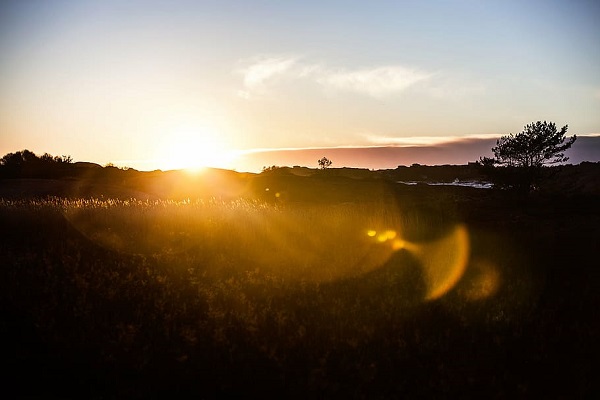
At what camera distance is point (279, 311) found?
697cm

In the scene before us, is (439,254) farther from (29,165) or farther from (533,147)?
(29,165)

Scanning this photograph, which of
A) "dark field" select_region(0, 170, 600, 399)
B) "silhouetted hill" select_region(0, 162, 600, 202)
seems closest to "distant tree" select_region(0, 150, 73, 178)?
"silhouetted hill" select_region(0, 162, 600, 202)

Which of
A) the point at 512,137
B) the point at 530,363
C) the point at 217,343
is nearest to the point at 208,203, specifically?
the point at 217,343

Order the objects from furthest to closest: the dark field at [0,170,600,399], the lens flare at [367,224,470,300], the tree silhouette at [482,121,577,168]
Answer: the tree silhouette at [482,121,577,168] < the lens flare at [367,224,470,300] < the dark field at [0,170,600,399]

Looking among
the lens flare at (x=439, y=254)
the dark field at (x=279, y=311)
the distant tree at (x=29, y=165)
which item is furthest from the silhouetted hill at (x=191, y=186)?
the dark field at (x=279, y=311)

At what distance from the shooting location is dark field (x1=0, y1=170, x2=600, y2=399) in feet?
18.2

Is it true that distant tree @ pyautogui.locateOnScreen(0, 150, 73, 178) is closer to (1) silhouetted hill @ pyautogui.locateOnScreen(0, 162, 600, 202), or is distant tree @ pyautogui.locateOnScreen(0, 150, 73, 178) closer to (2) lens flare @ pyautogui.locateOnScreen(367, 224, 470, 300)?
(1) silhouetted hill @ pyautogui.locateOnScreen(0, 162, 600, 202)

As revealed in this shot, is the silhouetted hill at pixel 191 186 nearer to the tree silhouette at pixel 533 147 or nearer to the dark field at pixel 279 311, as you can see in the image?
the tree silhouette at pixel 533 147

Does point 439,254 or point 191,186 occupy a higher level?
point 191,186

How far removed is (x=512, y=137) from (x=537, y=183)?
140 inches

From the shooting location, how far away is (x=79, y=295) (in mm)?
6738

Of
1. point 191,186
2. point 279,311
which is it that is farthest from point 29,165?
point 279,311

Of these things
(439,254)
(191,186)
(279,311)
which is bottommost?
(279,311)

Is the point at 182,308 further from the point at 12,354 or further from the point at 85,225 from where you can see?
the point at 85,225
